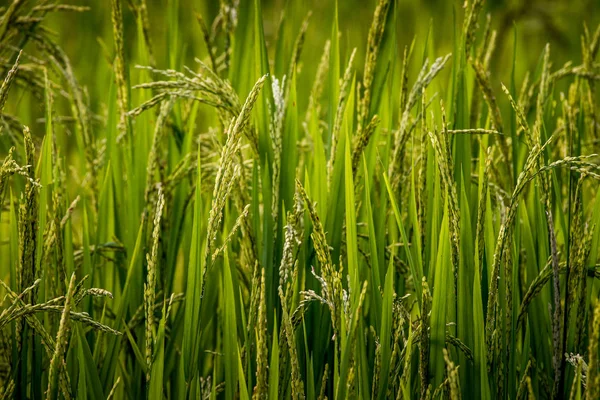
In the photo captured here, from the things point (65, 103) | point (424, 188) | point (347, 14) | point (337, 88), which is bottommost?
point (424, 188)

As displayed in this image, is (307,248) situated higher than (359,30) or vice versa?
(359,30)

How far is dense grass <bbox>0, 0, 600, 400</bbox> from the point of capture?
100 cm

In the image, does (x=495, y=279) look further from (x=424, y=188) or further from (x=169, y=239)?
(x=169, y=239)

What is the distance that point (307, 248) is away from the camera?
1.32 meters

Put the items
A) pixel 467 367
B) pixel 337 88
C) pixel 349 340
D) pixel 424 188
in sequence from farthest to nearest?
pixel 337 88, pixel 424 188, pixel 467 367, pixel 349 340

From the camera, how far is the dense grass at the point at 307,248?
100 cm

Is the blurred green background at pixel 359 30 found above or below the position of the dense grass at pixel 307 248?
above

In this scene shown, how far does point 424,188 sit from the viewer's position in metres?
1.21

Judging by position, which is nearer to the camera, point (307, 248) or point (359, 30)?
point (307, 248)

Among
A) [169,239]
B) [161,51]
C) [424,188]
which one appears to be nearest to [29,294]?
[169,239]

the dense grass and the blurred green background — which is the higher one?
the blurred green background

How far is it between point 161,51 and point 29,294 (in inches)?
161

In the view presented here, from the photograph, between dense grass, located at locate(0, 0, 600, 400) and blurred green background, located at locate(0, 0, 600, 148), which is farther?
blurred green background, located at locate(0, 0, 600, 148)

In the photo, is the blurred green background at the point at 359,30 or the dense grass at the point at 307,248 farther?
the blurred green background at the point at 359,30
